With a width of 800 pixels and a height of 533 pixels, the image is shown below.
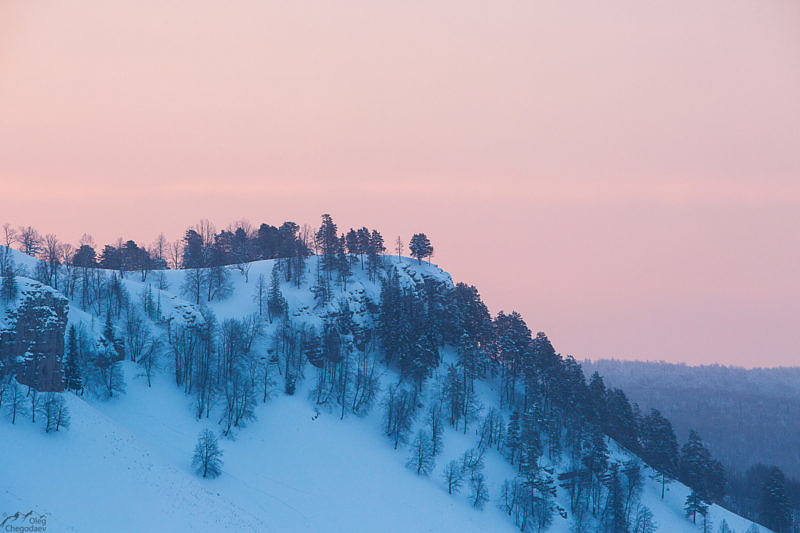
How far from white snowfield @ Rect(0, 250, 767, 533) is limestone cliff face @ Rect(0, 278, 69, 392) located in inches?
182

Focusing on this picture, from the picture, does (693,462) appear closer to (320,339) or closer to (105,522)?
(320,339)

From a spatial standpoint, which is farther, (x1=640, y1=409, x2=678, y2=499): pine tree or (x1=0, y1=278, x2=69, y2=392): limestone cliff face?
(x1=640, y1=409, x2=678, y2=499): pine tree

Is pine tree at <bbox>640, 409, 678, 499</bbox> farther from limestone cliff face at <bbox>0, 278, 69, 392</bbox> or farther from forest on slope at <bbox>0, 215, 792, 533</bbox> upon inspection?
limestone cliff face at <bbox>0, 278, 69, 392</bbox>

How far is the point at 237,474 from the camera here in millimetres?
86312

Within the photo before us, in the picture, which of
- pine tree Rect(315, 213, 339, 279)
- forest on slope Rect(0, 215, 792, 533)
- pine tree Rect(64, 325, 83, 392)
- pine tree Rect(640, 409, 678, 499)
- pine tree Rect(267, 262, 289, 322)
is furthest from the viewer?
pine tree Rect(315, 213, 339, 279)

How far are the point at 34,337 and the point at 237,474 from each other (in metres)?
29.7

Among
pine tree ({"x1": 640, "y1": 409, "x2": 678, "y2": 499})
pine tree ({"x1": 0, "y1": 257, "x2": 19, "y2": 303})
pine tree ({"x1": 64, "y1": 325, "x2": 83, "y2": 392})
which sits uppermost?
→ pine tree ({"x1": 0, "y1": 257, "x2": 19, "y2": 303})

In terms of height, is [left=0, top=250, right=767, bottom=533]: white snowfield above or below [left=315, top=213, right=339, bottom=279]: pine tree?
below

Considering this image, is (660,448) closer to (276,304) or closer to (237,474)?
(276,304)

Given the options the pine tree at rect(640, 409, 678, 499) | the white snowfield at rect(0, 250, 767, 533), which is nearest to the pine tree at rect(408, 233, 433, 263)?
the white snowfield at rect(0, 250, 767, 533)

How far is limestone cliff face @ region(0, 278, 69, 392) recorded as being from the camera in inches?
3169

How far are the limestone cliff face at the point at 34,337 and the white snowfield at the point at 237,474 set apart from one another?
4.61 metres

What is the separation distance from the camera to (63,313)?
91.5m

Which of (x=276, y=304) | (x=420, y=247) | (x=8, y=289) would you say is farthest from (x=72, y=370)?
(x=420, y=247)
